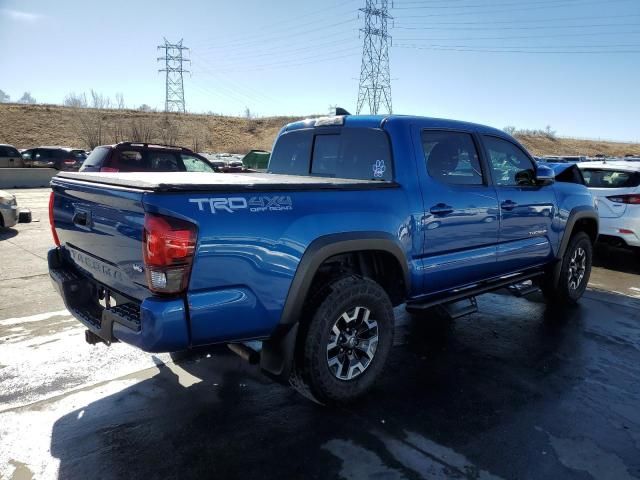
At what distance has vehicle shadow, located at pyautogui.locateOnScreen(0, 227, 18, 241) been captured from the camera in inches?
359

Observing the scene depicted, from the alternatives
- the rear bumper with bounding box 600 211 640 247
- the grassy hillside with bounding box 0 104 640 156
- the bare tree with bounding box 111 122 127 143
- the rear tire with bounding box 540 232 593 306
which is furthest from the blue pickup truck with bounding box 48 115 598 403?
the bare tree with bounding box 111 122 127 143

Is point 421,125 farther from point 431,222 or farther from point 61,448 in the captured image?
point 61,448

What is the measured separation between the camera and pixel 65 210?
A: 3465 mm

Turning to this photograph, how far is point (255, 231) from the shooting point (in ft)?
8.85

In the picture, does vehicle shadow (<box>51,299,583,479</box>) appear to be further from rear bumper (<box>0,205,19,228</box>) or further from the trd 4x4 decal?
rear bumper (<box>0,205,19,228</box>)

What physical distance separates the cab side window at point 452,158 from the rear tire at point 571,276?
6.64ft

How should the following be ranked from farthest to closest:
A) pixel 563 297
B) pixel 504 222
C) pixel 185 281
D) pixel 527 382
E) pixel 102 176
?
pixel 563 297 < pixel 504 222 < pixel 527 382 < pixel 102 176 < pixel 185 281

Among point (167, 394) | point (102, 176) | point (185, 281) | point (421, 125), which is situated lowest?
point (167, 394)

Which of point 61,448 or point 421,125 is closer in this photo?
point 61,448

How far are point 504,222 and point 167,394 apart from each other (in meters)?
3.16

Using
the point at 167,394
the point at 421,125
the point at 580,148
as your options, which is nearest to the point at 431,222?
the point at 421,125

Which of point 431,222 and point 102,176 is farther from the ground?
point 102,176

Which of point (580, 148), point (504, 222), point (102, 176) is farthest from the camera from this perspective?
point (580, 148)

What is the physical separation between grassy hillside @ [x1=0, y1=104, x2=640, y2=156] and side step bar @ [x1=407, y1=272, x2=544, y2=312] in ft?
167
